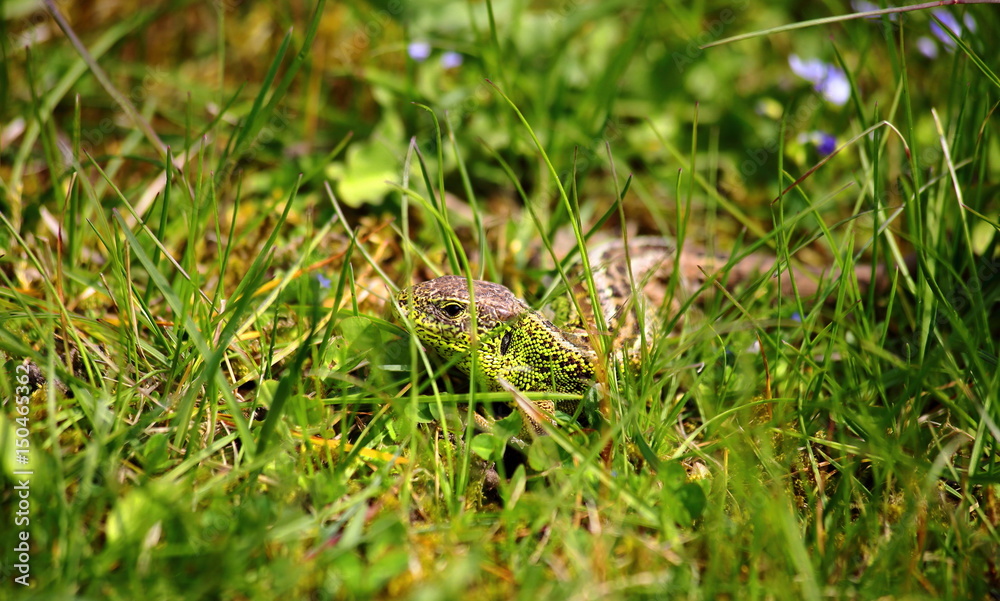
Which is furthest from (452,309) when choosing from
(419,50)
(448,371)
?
(419,50)

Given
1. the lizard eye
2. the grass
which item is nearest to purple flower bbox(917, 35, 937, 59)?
the grass

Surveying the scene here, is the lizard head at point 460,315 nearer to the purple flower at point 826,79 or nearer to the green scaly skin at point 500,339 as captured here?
the green scaly skin at point 500,339

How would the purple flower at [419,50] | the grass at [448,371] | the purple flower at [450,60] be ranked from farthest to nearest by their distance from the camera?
the purple flower at [450,60]
the purple flower at [419,50]
the grass at [448,371]

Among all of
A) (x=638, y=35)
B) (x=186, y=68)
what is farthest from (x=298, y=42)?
(x=638, y=35)

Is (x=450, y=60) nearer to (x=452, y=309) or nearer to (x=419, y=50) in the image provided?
(x=419, y=50)

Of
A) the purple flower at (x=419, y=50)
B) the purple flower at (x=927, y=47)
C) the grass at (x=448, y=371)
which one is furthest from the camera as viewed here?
the purple flower at (x=927, y=47)

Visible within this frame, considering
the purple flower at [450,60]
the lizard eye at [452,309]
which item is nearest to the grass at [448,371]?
the purple flower at [450,60]
